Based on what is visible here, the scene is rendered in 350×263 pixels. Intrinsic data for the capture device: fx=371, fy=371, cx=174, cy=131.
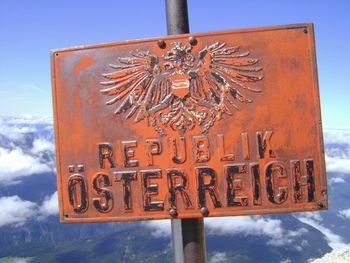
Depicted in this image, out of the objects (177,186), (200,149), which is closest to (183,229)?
(177,186)

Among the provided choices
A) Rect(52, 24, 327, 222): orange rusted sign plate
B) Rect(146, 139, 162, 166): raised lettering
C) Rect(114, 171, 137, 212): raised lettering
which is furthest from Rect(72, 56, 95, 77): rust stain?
Rect(114, 171, 137, 212): raised lettering

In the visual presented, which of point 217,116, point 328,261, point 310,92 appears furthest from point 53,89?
point 328,261

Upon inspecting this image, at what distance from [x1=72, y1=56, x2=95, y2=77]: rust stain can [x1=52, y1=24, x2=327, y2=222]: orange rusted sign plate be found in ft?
0.14

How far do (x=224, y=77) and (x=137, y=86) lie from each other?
29.5 inches

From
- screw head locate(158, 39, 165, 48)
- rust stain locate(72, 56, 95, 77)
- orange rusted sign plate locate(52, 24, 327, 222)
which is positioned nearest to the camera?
orange rusted sign plate locate(52, 24, 327, 222)

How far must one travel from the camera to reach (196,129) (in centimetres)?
315

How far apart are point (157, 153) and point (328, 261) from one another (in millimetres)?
10953

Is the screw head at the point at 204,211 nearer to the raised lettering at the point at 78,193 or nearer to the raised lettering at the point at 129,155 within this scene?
the raised lettering at the point at 129,155

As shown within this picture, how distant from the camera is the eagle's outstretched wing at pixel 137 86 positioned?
3.18m

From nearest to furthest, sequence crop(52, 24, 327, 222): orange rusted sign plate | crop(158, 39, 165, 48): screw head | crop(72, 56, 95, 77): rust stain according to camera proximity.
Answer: crop(52, 24, 327, 222): orange rusted sign plate
crop(158, 39, 165, 48): screw head
crop(72, 56, 95, 77): rust stain

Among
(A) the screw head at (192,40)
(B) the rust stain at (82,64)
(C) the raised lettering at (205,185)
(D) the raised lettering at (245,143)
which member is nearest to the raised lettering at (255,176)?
(D) the raised lettering at (245,143)

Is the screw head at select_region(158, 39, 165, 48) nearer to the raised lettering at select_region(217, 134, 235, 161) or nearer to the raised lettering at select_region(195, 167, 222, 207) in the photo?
the raised lettering at select_region(217, 134, 235, 161)

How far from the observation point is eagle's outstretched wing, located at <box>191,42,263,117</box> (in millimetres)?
3125

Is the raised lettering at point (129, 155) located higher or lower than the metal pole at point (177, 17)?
lower
